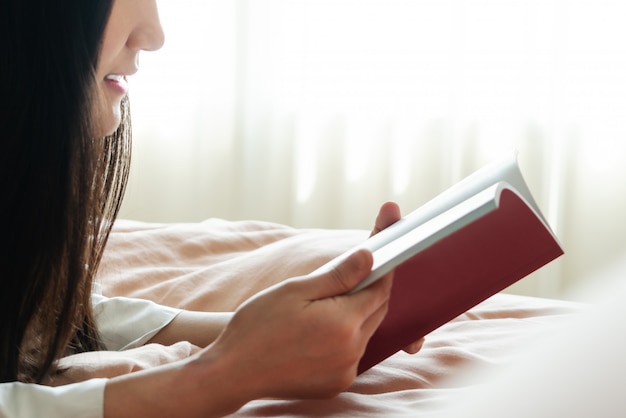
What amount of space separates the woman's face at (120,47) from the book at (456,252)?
310mm

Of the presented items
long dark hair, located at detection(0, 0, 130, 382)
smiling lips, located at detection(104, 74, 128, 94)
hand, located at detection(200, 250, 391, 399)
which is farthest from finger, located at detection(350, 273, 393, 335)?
smiling lips, located at detection(104, 74, 128, 94)

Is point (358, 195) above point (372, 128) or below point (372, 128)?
below

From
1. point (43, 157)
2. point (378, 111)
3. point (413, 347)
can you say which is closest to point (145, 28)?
point (43, 157)

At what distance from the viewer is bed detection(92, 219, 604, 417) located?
76 centimetres

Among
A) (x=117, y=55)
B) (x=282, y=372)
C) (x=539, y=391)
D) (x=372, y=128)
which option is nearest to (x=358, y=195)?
(x=372, y=128)

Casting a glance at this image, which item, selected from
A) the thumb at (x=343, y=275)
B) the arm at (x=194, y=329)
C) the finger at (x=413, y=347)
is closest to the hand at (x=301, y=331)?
the thumb at (x=343, y=275)

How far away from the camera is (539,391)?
1.01 feet

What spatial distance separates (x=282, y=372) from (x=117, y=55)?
39 centimetres

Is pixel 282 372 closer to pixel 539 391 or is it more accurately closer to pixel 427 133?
pixel 539 391

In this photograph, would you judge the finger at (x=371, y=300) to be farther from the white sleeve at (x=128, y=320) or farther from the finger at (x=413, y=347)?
the white sleeve at (x=128, y=320)

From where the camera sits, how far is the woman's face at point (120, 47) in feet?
2.77

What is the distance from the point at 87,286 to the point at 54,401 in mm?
291

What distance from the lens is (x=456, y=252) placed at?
693 mm

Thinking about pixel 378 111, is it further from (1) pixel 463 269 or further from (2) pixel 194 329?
(1) pixel 463 269
